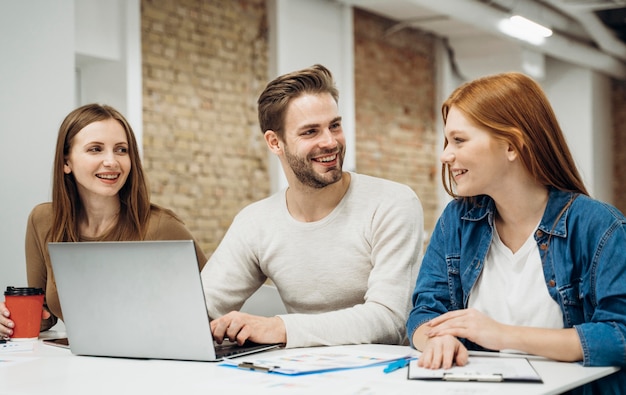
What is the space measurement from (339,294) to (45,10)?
2.40 meters

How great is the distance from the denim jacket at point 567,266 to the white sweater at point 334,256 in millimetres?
178

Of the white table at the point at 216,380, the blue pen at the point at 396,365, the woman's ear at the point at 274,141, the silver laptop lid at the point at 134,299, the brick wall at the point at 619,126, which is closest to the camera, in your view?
the white table at the point at 216,380

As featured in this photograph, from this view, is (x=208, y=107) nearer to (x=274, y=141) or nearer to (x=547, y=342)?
(x=274, y=141)

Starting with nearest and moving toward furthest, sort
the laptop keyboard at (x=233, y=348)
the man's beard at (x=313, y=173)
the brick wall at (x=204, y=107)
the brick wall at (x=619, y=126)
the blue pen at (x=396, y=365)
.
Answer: the blue pen at (x=396, y=365)
the laptop keyboard at (x=233, y=348)
the man's beard at (x=313, y=173)
the brick wall at (x=204, y=107)
the brick wall at (x=619, y=126)

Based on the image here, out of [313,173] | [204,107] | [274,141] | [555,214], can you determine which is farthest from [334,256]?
[204,107]

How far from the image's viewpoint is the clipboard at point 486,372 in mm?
1621

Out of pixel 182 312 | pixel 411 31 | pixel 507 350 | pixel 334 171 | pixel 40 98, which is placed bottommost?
pixel 507 350

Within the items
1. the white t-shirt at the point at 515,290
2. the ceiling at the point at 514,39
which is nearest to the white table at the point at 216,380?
the white t-shirt at the point at 515,290

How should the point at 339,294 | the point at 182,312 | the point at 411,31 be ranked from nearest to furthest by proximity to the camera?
the point at 182,312
the point at 339,294
the point at 411,31

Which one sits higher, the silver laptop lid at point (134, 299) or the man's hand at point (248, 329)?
the silver laptop lid at point (134, 299)

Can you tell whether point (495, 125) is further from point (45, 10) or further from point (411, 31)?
point (411, 31)

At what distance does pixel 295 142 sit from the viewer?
2.71 m

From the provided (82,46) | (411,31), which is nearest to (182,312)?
(82,46)

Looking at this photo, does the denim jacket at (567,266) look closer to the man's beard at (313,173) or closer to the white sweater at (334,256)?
the white sweater at (334,256)
